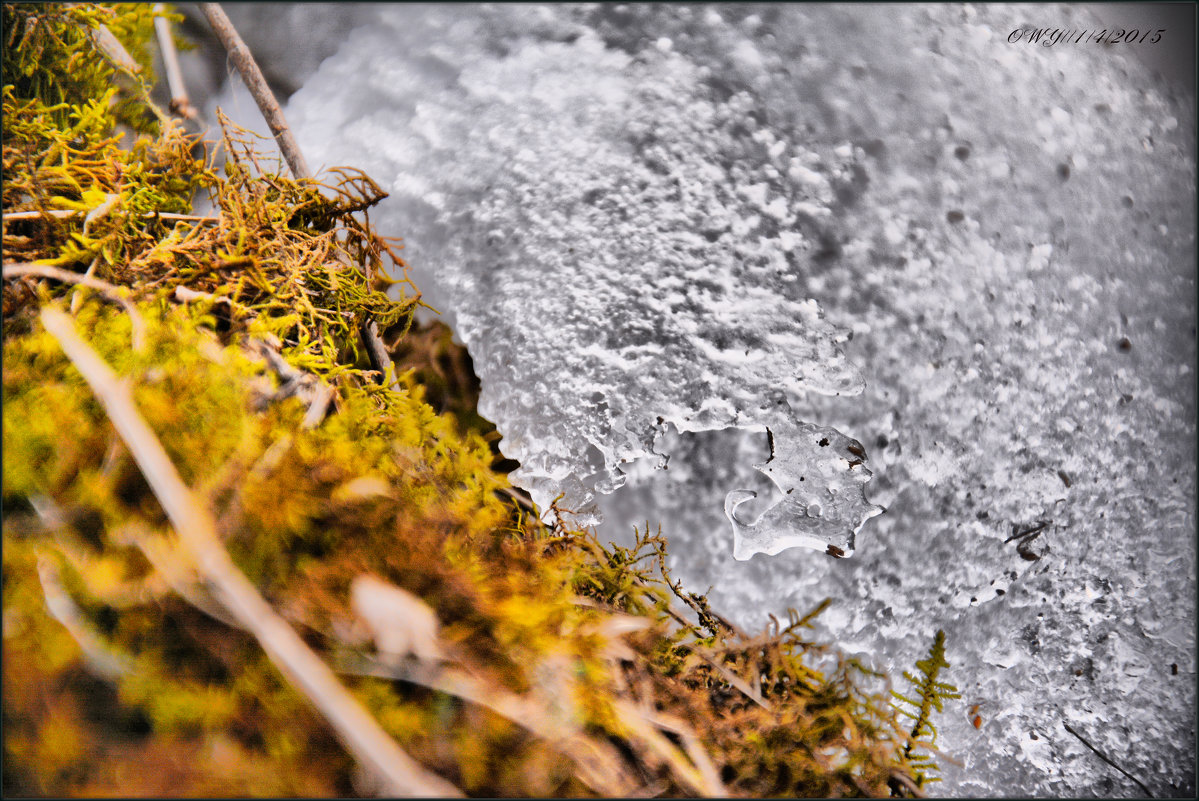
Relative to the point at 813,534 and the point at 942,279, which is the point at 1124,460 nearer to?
the point at 942,279

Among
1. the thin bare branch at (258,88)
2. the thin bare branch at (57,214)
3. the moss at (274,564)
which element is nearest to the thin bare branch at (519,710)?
the moss at (274,564)

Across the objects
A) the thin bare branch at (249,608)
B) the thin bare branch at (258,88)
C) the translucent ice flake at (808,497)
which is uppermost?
the thin bare branch at (258,88)

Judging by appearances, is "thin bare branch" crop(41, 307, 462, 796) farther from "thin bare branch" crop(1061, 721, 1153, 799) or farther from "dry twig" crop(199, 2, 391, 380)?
"thin bare branch" crop(1061, 721, 1153, 799)

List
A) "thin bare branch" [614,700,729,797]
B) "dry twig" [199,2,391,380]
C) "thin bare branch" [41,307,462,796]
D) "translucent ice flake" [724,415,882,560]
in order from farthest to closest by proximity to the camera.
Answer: "translucent ice flake" [724,415,882,560], "dry twig" [199,2,391,380], "thin bare branch" [614,700,729,797], "thin bare branch" [41,307,462,796]

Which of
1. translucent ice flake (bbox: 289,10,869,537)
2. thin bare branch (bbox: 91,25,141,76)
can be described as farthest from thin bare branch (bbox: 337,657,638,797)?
thin bare branch (bbox: 91,25,141,76)

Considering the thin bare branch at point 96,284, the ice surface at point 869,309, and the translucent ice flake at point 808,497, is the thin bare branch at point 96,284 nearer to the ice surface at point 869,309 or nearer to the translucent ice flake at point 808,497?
the ice surface at point 869,309

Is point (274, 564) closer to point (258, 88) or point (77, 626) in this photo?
point (77, 626)

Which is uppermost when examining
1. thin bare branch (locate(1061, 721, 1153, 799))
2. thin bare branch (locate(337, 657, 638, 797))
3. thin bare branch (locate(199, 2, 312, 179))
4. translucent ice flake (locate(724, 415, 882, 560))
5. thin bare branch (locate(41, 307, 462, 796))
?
thin bare branch (locate(199, 2, 312, 179))
